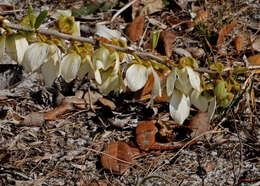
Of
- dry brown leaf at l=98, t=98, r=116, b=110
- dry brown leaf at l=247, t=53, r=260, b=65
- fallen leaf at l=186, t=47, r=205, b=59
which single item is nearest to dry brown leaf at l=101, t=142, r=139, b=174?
dry brown leaf at l=98, t=98, r=116, b=110

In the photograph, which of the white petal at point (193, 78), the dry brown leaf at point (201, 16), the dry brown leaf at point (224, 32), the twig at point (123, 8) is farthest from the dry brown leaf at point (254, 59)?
the white petal at point (193, 78)

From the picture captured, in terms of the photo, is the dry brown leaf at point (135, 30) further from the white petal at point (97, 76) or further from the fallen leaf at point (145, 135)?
the white petal at point (97, 76)

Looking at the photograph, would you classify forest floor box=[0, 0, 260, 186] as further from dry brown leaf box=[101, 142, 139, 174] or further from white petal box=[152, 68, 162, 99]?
white petal box=[152, 68, 162, 99]

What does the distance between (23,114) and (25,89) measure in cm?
16

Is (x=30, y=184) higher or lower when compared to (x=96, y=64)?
lower

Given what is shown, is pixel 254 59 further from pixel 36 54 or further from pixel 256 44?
pixel 36 54

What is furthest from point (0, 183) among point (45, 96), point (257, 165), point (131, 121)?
point (257, 165)

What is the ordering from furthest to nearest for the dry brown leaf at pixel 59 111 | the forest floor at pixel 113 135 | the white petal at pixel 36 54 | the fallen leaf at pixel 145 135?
the dry brown leaf at pixel 59 111, the fallen leaf at pixel 145 135, the forest floor at pixel 113 135, the white petal at pixel 36 54

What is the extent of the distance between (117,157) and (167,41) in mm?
820

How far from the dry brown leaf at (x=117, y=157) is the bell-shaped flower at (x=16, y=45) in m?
0.58

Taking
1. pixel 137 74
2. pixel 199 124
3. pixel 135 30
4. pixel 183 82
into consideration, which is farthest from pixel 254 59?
pixel 137 74

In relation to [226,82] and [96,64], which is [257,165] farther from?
[96,64]

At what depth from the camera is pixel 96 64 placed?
1172mm

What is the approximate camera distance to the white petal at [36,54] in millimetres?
1129
